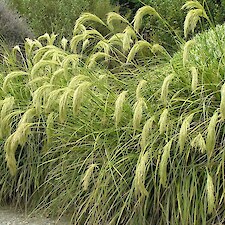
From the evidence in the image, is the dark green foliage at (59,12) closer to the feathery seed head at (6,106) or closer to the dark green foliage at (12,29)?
the dark green foliage at (12,29)

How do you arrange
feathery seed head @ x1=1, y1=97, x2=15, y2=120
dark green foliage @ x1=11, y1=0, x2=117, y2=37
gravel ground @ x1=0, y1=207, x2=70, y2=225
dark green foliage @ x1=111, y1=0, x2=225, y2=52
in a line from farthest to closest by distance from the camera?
1. dark green foliage @ x1=11, y1=0, x2=117, y2=37
2. dark green foliage @ x1=111, y1=0, x2=225, y2=52
3. gravel ground @ x1=0, y1=207, x2=70, y2=225
4. feathery seed head @ x1=1, y1=97, x2=15, y2=120

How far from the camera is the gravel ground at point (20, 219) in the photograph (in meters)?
4.74

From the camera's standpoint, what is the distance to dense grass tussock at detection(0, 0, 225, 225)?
13.1 ft

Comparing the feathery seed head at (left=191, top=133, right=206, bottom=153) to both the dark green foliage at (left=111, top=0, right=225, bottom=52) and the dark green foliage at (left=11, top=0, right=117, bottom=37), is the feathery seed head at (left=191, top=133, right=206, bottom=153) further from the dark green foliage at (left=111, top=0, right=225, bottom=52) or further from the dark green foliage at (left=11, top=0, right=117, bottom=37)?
the dark green foliage at (left=11, top=0, right=117, bottom=37)

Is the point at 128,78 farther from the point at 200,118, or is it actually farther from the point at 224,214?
the point at 224,214

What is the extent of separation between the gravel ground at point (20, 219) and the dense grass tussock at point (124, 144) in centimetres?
9

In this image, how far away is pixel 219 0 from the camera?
8.04 metres

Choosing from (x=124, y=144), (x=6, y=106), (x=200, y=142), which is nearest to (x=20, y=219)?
(x=6, y=106)

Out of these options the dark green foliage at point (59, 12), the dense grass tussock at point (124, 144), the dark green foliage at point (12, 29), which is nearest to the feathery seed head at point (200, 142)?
the dense grass tussock at point (124, 144)

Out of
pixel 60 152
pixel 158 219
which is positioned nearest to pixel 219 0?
pixel 60 152

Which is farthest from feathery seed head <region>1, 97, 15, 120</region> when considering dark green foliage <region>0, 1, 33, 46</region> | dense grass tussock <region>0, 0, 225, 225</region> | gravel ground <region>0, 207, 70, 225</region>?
dark green foliage <region>0, 1, 33, 46</region>

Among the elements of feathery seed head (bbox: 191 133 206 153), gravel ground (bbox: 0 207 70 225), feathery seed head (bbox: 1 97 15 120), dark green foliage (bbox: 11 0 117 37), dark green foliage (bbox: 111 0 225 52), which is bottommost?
gravel ground (bbox: 0 207 70 225)

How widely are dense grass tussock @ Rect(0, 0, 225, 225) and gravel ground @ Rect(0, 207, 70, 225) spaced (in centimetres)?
9

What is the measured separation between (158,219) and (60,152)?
115 cm
